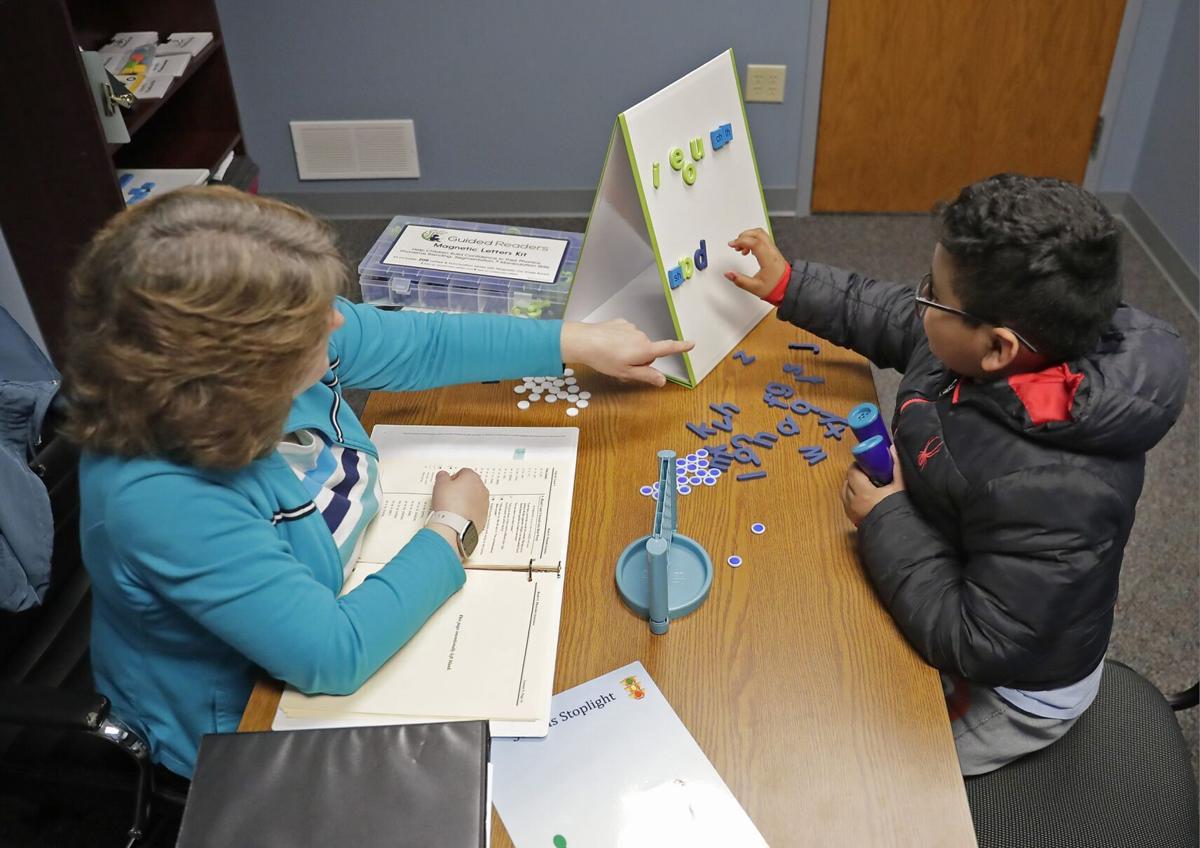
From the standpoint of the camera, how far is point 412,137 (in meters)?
3.32

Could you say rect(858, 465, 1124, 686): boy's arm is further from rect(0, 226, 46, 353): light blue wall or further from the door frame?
the door frame

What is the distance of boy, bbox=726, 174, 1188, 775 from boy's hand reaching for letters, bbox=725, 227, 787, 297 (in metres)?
0.36

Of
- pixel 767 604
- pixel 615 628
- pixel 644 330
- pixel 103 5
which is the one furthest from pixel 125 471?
pixel 103 5

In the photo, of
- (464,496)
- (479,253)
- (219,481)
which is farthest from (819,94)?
(219,481)

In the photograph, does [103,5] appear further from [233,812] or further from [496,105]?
[233,812]

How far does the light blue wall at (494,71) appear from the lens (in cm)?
308

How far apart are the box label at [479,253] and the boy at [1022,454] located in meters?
0.65

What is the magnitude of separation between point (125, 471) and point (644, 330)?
2.56 feet

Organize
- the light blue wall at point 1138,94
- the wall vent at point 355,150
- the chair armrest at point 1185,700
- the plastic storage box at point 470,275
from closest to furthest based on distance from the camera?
1. the chair armrest at point 1185,700
2. the plastic storage box at point 470,275
3. the light blue wall at point 1138,94
4. the wall vent at point 355,150

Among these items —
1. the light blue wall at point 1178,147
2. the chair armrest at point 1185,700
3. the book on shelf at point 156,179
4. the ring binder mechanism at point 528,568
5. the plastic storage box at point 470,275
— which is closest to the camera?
the ring binder mechanism at point 528,568

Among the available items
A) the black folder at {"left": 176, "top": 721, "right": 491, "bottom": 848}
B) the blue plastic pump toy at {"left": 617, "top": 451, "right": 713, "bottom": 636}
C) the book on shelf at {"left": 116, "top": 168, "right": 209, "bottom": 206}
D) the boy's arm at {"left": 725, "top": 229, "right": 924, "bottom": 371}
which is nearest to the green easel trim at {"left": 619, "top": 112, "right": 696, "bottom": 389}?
the boy's arm at {"left": 725, "top": 229, "right": 924, "bottom": 371}

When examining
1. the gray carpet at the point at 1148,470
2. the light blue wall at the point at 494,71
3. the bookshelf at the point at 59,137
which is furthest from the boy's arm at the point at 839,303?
the light blue wall at the point at 494,71

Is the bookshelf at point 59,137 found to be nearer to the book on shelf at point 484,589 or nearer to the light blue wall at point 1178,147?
the book on shelf at point 484,589

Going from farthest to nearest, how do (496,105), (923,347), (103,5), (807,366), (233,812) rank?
1. (496,105)
2. (103,5)
3. (807,366)
4. (923,347)
5. (233,812)
